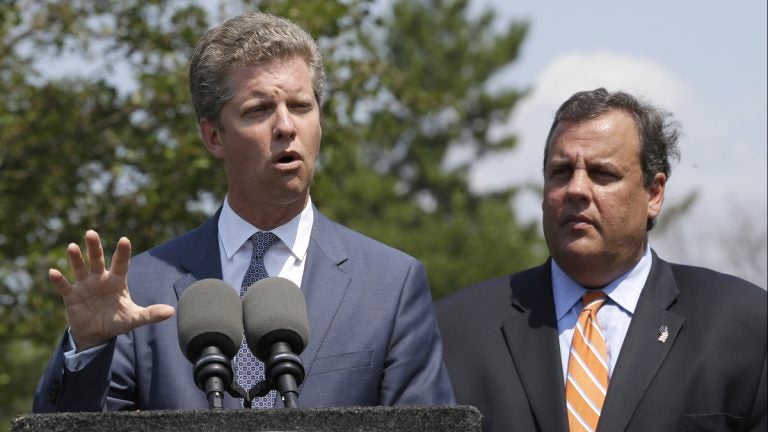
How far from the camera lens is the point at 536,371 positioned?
514cm

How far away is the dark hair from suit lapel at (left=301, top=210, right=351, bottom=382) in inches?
52.5

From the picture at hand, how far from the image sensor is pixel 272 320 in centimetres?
340

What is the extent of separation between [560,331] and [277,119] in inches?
62.0

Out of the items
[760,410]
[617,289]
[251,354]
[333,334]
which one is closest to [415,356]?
[333,334]

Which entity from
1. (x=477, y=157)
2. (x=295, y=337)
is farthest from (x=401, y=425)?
(x=477, y=157)

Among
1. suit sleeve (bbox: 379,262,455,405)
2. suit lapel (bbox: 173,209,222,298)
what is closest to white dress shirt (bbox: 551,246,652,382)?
suit sleeve (bbox: 379,262,455,405)

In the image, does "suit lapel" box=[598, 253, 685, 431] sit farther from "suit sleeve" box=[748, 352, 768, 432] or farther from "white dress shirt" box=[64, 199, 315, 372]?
"white dress shirt" box=[64, 199, 315, 372]

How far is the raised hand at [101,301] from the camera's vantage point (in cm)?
360

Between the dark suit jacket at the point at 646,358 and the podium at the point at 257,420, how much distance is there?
79.7 inches

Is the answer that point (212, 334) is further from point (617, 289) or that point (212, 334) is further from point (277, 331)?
point (617, 289)

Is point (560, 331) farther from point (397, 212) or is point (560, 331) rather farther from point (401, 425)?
point (397, 212)

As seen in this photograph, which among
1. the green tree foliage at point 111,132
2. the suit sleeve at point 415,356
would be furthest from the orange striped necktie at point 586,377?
the green tree foliage at point 111,132

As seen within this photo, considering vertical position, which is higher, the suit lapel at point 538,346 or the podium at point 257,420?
the suit lapel at point 538,346

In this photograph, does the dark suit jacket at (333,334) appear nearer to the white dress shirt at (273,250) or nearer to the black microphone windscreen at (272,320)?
the white dress shirt at (273,250)
